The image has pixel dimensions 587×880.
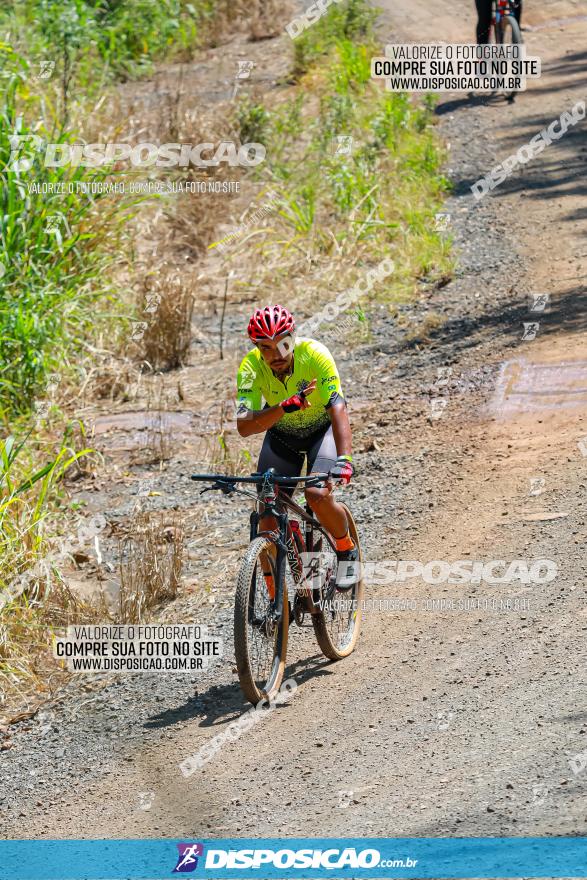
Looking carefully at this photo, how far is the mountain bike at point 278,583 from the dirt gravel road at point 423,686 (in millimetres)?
284

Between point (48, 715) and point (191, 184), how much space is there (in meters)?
10.5

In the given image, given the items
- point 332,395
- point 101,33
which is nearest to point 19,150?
point 332,395

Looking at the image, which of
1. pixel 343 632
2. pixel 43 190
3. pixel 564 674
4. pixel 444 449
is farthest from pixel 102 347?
pixel 564 674

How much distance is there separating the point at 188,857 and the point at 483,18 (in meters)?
14.2

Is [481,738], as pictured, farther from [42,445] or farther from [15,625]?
[42,445]

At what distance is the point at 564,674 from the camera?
6551mm

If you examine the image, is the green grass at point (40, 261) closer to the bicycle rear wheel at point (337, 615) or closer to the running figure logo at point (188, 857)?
the bicycle rear wheel at point (337, 615)

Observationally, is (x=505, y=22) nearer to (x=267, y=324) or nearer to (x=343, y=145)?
(x=343, y=145)

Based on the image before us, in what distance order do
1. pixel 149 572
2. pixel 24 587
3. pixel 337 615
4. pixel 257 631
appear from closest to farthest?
pixel 257 631, pixel 337 615, pixel 24 587, pixel 149 572

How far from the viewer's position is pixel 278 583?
647 cm

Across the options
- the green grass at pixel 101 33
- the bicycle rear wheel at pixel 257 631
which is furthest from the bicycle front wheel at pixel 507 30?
the bicycle rear wheel at pixel 257 631

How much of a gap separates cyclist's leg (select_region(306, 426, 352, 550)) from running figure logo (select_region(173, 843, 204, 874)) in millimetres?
1905

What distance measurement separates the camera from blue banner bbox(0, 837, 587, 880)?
4945 millimetres

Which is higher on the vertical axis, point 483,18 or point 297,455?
point 483,18
